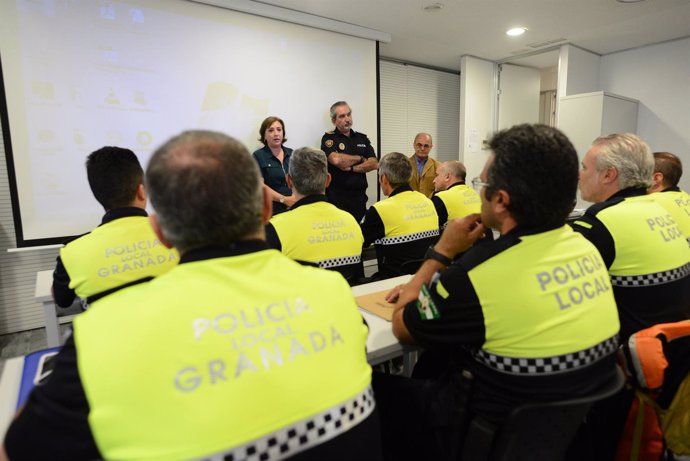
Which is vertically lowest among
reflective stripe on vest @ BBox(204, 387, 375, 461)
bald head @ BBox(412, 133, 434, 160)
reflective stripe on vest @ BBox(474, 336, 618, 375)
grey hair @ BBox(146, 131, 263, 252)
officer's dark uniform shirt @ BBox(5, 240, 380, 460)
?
reflective stripe on vest @ BBox(474, 336, 618, 375)

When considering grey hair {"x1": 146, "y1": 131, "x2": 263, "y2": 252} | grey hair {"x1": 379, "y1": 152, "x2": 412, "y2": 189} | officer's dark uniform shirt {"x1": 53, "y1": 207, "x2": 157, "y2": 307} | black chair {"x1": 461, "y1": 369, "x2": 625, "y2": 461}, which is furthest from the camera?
grey hair {"x1": 379, "y1": 152, "x2": 412, "y2": 189}

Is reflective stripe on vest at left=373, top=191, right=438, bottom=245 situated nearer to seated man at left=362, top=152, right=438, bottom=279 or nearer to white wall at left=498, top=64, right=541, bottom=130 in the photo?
seated man at left=362, top=152, right=438, bottom=279

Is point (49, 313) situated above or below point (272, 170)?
below

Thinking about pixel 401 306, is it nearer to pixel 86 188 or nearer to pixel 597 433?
pixel 597 433

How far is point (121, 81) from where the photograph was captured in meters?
3.30

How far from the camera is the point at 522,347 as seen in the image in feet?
3.16

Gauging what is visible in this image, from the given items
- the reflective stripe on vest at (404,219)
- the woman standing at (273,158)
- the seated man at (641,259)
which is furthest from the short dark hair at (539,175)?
the woman standing at (273,158)

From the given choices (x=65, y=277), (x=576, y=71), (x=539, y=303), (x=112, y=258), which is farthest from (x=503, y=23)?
(x=65, y=277)

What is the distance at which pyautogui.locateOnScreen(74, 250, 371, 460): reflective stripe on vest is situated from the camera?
23.0 inches

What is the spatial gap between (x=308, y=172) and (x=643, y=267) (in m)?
1.46

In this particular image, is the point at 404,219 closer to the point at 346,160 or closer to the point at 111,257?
the point at 111,257

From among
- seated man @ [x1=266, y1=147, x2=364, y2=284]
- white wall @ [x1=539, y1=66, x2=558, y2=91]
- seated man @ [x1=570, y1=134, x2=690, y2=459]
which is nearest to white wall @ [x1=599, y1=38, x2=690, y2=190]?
white wall @ [x1=539, y1=66, x2=558, y2=91]

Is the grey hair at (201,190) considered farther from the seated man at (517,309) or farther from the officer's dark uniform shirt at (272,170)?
the officer's dark uniform shirt at (272,170)

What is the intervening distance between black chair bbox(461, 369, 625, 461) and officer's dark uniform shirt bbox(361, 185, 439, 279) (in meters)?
1.45
